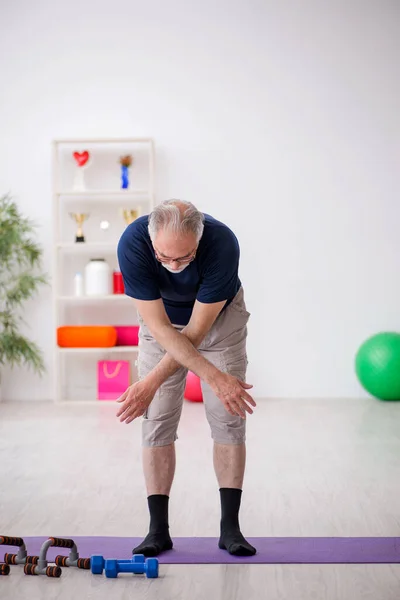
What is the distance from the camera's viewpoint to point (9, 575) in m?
2.39

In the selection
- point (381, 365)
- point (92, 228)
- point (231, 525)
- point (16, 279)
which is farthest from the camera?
point (92, 228)

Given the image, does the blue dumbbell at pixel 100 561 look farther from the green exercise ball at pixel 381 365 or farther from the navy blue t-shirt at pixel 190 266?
the green exercise ball at pixel 381 365

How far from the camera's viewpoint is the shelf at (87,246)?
571 cm

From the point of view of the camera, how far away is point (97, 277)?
5773mm

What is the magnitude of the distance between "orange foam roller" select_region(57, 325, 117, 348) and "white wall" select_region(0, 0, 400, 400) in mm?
903

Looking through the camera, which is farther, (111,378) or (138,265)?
(111,378)

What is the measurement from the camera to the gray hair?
7.48 feet

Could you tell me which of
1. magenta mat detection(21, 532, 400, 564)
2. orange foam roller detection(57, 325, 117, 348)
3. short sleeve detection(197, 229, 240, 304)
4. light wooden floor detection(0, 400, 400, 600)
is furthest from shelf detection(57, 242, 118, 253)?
short sleeve detection(197, 229, 240, 304)

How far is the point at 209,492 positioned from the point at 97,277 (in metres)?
2.70

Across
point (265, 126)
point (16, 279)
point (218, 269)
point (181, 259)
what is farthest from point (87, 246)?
point (181, 259)

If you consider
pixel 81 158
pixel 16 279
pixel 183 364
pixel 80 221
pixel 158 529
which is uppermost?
pixel 81 158

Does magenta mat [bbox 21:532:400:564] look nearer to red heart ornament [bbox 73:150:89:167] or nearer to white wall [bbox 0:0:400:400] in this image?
white wall [bbox 0:0:400:400]

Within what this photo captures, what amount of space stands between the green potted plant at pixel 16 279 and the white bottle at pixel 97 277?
1.10 feet

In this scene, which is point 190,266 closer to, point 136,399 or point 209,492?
point 136,399
